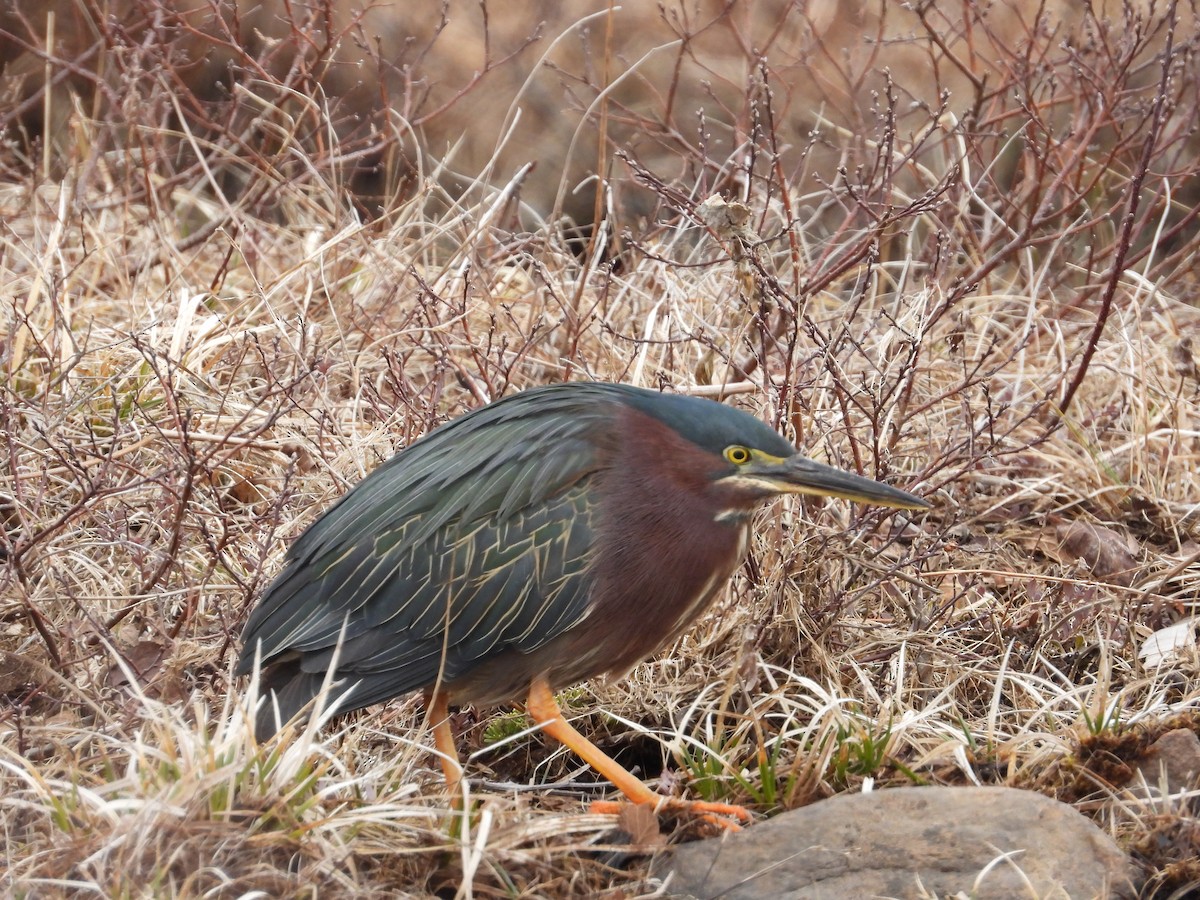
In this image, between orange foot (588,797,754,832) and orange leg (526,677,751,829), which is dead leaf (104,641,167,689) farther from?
orange foot (588,797,754,832)

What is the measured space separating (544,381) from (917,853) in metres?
Result: 2.59

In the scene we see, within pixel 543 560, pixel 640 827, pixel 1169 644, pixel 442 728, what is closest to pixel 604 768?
pixel 640 827

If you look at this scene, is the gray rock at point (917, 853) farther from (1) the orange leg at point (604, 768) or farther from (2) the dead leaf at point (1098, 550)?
(2) the dead leaf at point (1098, 550)

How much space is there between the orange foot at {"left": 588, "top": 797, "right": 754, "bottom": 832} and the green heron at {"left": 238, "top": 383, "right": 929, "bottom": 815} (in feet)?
0.07

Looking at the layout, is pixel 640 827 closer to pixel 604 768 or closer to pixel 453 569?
pixel 604 768

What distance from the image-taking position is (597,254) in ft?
16.3

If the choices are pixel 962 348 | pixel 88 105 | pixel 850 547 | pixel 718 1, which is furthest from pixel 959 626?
pixel 88 105

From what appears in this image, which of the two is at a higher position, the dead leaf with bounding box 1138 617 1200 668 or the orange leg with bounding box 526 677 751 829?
the dead leaf with bounding box 1138 617 1200 668

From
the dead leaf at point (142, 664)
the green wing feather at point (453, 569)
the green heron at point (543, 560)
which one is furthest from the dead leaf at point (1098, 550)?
the dead leaf at point (142, 664)

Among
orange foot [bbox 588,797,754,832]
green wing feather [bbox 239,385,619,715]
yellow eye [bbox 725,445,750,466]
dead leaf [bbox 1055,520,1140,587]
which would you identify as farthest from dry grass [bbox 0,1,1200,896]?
yellow eye [bbox 725,445,750,466]

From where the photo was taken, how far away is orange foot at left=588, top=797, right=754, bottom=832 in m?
3.13

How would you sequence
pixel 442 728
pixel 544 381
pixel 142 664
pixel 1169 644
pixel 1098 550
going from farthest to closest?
pixel 544 381, pixel 1098 550, pixel 1169 644, pixel 142 664, pixel 442 728

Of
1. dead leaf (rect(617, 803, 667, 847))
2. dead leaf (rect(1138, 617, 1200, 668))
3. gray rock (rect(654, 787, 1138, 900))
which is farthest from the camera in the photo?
dead leaf (rect(1138, 617, 1200, 668))

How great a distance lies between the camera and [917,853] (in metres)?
2.91
